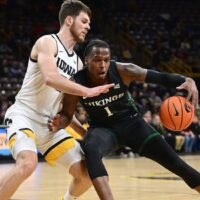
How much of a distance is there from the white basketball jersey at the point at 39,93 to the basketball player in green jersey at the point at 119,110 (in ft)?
0.39

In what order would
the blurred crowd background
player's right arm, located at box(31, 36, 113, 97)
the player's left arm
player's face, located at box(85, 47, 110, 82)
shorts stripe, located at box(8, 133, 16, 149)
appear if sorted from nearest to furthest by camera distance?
player's right arm, located at box(31, 36, 113, 97)
shorts stripe, located at box(8, 133, 16, 149)
player's face, located at box(85, 47, 110, 82)
the player's left arm
the blurred crowd background

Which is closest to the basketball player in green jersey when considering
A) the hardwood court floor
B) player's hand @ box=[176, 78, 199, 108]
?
player's hand @ box=[176, 78, 199, 108]

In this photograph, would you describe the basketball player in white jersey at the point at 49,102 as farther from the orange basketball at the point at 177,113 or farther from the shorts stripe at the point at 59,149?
the orange basketball at the point at 177,113

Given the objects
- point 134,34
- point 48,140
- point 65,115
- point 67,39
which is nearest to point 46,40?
point 67,39

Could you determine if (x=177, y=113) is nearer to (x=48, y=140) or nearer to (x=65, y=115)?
(x=65, y=115)

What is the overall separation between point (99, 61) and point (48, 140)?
80 centimetres

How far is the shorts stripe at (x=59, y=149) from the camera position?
5062 mm

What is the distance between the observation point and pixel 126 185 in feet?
27.1

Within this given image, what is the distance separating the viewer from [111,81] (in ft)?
16.7

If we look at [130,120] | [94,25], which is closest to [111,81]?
[130,120]

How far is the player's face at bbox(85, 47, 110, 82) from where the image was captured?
497cm

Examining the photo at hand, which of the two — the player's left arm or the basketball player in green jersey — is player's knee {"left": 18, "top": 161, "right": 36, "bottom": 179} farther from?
the player's left arm

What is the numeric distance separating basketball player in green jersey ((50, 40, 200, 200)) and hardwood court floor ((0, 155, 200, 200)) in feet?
5.86

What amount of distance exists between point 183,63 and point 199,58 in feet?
2.91
